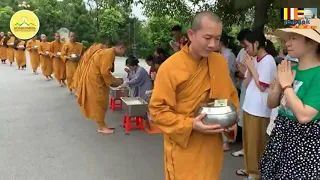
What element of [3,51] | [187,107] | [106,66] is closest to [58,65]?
[106,66]

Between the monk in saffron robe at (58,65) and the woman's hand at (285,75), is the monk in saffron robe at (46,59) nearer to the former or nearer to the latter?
the monk in saffron robe at (58,65)

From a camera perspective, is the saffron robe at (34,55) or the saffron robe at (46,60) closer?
the saffron robe at (46,60)

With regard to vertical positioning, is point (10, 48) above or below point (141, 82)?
above

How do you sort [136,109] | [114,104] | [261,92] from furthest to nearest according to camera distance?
[114,104] < [136,109] < [261,92]

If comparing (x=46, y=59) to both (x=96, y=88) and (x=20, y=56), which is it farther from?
(x=96, y=88)

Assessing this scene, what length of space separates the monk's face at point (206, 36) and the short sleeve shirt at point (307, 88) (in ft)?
1.85

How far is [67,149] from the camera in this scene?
5883 mm

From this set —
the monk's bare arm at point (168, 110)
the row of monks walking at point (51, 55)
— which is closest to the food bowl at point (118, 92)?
the row of monks walking at point (51, 55)

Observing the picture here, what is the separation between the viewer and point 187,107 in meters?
2.76

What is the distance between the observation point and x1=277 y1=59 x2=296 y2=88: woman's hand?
2527 mm

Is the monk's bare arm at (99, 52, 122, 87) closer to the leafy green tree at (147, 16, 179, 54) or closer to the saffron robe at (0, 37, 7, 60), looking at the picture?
the leafy green tree at (147, 16, 179, 54)

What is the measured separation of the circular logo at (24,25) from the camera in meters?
21.2

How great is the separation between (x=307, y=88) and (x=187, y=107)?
30.5 inches

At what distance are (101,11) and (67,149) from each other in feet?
60.0
